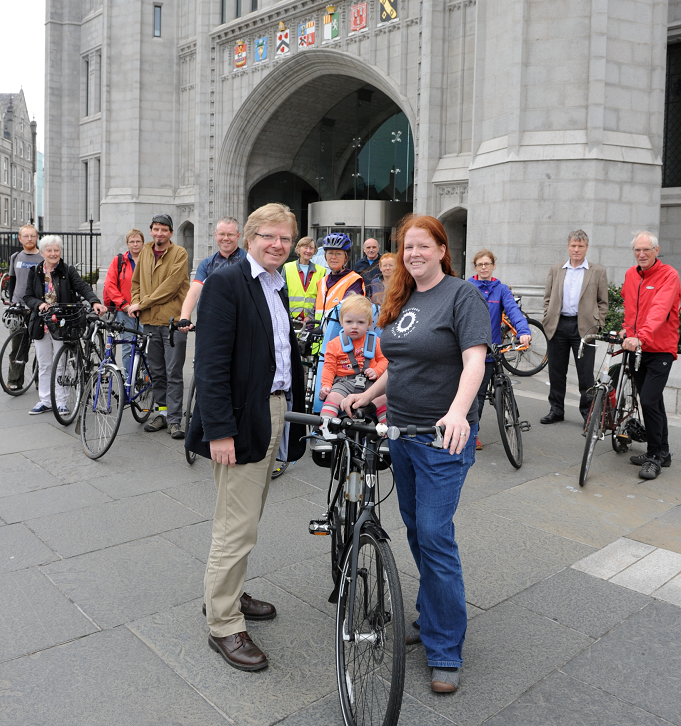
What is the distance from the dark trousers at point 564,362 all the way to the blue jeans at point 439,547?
5.06m

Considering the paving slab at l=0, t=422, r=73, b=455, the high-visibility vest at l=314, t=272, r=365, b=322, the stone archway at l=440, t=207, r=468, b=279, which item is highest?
the stone archway at l=440, t=207, r=468, b=279

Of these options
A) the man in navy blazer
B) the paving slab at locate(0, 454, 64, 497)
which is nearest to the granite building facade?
the paving slab at locate(0, 454, 64, 497)

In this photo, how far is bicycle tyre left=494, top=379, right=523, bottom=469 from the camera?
19.5 ft

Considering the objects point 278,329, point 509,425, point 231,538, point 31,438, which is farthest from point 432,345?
point 31,438

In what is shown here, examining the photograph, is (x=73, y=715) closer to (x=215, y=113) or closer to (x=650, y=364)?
(x=650, y=364)

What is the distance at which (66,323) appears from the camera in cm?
717

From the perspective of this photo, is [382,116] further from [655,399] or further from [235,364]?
[235,364]

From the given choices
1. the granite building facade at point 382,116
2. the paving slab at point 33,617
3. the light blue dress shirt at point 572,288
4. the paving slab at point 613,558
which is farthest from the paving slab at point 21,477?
the granite building facade at point 382,116

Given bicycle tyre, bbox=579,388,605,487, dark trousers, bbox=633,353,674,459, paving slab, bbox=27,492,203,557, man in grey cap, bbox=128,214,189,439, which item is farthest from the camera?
man in grey cap, bbox=128,214,189,439

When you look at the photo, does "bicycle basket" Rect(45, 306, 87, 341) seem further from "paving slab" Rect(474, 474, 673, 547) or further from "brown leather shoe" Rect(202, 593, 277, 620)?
"brown leather shoe" Rect(202, 593, 277, 620)

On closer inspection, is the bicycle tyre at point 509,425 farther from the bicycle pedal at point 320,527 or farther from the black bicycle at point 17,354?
the black bicycle at point 17,354

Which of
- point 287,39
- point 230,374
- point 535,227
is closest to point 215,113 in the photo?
point 287,39

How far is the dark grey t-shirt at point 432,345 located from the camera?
279 cm

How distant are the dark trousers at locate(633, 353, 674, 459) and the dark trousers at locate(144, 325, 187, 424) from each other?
4.05m
